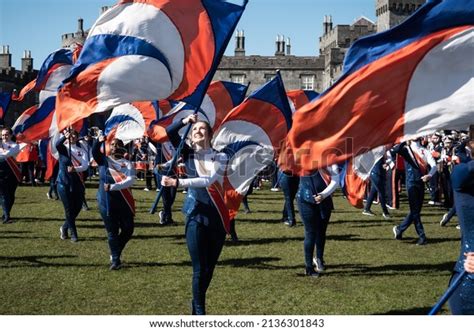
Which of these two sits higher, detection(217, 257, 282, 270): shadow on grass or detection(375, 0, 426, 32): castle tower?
detection(375, 0, 426, 32): castle tower

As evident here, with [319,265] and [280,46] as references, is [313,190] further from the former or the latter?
[280,46]

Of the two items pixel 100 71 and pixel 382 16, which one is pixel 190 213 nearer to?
pixel 100 71

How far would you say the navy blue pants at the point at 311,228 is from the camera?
946 cm

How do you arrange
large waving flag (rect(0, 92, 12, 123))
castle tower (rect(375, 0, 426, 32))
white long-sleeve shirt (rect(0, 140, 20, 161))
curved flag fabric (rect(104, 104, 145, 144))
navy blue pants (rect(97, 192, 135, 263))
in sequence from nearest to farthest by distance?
navy blue pants (rect(97, 192, 135, 263)) → white long-sleeve shirt (rect(0, 140, 20, 161)) → curved flag fabric (rect(104, 104, 145, 144)) → large waving flag (rect(0, 92, 12, 123)) → castle tower (rect(375, 0, 426, 32))

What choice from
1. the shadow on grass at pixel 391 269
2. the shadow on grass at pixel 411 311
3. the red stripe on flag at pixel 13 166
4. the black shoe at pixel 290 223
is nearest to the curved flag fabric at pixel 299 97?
the black shoe at pixel 290 223

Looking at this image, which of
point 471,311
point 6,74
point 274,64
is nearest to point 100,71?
point 471,311

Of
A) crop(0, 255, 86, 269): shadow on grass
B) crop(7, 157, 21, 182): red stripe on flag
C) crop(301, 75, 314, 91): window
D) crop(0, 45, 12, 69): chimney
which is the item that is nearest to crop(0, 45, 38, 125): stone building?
crop(0, 45, 12, 69): chimney

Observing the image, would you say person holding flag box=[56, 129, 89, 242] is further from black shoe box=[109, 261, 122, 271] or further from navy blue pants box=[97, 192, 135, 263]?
black shoe box=[109, 261, 122, 271]

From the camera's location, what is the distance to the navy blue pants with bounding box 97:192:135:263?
32.6 feet

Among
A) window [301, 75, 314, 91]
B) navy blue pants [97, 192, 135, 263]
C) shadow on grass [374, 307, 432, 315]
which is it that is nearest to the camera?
shadow on grass [374, 307, 432, 315]

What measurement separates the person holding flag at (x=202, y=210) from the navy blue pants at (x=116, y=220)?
10.2 feet

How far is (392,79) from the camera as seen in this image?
18.6 ft

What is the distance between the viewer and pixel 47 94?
1337cm

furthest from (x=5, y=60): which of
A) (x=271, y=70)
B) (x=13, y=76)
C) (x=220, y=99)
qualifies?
(x=220, y=99)
